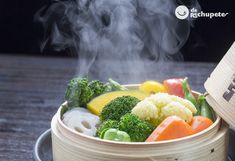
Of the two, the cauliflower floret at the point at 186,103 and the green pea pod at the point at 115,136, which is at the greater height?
the cauliflower floret at the point at 186,103

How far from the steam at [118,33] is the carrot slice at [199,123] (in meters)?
0.90

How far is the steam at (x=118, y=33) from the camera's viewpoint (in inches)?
103

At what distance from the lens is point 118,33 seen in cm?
283

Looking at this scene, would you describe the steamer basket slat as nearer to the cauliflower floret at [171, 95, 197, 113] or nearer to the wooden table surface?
the cauliflower floret at [171, 95, 197, 113]

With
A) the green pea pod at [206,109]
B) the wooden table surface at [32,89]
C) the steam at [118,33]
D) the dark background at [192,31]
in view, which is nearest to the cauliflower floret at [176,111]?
the green pea pod at [206,109]

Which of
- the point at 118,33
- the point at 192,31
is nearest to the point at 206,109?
the point at 118,33

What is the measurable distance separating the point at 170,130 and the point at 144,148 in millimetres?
113

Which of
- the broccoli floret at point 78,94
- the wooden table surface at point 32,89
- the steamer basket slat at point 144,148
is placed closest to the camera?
the steamer basket slat at point 144,148

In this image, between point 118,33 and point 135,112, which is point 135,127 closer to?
point 135,112

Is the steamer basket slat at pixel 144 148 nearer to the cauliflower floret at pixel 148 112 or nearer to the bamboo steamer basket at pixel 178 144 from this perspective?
the bamboo steamer basket at pixel 178 144

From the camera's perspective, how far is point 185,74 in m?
3.46

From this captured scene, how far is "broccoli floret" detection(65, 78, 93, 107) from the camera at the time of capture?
1.76m

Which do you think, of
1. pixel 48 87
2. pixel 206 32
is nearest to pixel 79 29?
pixel 48 87

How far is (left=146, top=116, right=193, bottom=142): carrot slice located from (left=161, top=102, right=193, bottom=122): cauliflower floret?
7 centimetres
